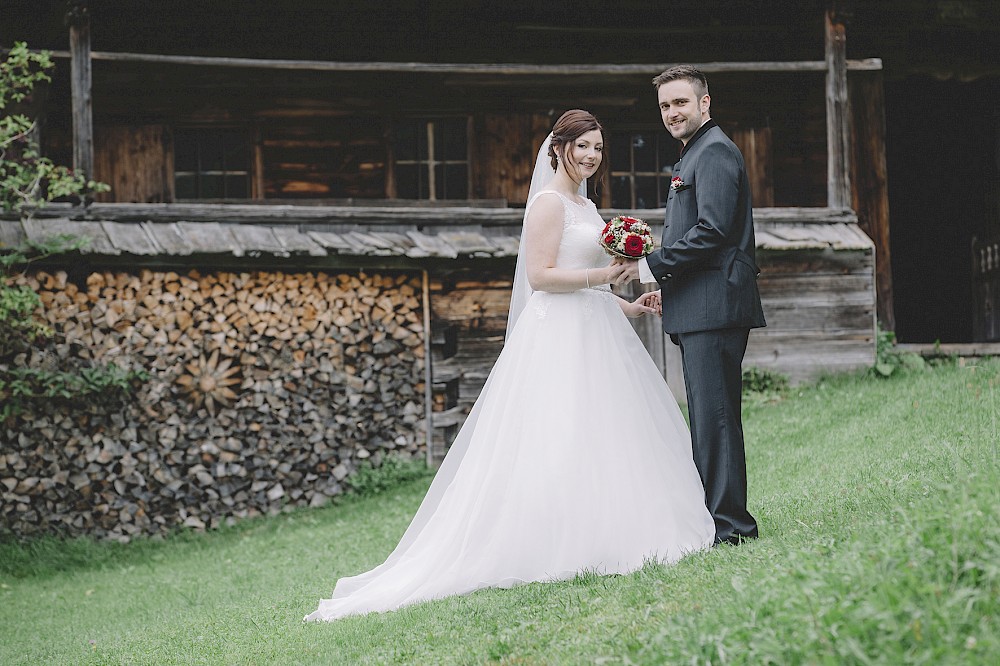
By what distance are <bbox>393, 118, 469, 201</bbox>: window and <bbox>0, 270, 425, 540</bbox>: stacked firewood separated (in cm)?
290

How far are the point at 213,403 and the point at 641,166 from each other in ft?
20.3

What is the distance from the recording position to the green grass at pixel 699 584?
2.73 metres

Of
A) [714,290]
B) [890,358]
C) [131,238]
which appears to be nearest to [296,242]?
[131,238]

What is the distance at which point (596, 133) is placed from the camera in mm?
4793

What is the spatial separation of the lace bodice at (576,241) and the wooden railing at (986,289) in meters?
8.61

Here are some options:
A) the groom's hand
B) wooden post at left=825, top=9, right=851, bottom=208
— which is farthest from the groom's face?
wooden post at left=825, top=9, right=851, bottom=208

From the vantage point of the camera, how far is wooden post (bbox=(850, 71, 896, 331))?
38.1 feet

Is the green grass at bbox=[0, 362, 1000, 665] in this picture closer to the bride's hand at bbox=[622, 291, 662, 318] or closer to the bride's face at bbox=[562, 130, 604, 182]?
the bride's hand at bbox=[622, 291, 662, 318]

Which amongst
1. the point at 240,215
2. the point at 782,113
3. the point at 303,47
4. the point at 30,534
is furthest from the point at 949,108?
the point at 30,534

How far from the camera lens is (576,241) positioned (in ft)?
15.9

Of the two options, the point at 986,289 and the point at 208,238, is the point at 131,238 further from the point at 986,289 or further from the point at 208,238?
the point at 986,289

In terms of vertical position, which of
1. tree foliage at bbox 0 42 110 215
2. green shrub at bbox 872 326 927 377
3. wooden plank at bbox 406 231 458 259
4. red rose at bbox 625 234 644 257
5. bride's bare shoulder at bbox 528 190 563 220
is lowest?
green shrub at bbox 872 326 927 377

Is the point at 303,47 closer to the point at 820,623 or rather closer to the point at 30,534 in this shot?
the point at 30,534

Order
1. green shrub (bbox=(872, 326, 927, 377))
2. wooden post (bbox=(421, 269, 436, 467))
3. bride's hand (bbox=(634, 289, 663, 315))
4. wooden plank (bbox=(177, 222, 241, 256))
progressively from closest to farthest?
bride's hand (bbox=(634, 289, 663, 315)) < wooden plank (bbox=(177, 222, 241, 256)) < wooden post (bbox=(421, 269, 436, 467)) < green shrub (bbox=(872, 326, 927, 377))
